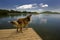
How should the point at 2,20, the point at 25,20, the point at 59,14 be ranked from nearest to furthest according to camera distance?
1. the point at 25,20
2. the point at 59,14
3. the point at 2,20

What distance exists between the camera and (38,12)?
11.5 ft

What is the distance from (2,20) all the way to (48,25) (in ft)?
5.55

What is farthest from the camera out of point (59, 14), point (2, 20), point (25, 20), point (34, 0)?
point (2, 20)

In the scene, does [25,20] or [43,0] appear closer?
[25,20]

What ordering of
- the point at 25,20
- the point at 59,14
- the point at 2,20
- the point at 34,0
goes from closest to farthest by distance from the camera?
the point at 25,20
the point at 34,0
the point at 59,14
the point at 2,20

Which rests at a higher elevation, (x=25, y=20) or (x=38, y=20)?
(x=25, y=20)

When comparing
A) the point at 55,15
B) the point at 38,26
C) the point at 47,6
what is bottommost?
the point at 38,26

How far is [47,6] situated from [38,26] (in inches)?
28.8

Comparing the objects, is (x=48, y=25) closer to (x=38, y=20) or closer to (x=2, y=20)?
(x=38, y=20)

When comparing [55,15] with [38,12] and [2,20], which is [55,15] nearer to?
[38,12]

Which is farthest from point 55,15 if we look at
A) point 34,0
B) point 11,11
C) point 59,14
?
point 11,11

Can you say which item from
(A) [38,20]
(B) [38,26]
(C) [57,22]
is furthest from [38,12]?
(C) [57,22]

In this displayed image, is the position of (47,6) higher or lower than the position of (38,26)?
higher

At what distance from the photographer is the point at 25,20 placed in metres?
2.25
